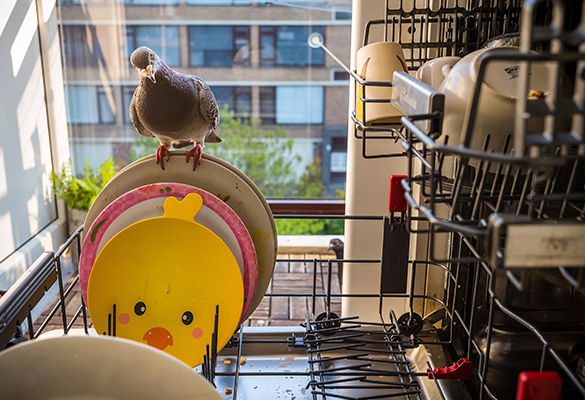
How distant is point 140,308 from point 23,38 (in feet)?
5.08

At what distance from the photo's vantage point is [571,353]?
639 mm

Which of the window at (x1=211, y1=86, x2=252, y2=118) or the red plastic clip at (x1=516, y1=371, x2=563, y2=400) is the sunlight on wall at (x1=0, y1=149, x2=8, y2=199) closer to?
the window at (x1=211, y1=86, x2=252, y2=118)

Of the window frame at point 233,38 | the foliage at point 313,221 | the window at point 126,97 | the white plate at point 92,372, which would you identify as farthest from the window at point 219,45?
the white plate at point 92,372

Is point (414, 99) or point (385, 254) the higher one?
point (414, 99)

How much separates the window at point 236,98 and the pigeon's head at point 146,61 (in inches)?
50.7

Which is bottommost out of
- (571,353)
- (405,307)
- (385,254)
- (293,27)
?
(405,307)

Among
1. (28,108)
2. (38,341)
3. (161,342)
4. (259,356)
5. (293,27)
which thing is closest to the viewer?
(38,341)

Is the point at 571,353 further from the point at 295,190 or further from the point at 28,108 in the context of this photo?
the point at 28,108

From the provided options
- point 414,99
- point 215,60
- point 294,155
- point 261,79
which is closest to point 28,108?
point 215,60

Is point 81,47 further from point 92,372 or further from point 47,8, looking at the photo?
point 92,372

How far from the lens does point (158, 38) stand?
2.03 metres

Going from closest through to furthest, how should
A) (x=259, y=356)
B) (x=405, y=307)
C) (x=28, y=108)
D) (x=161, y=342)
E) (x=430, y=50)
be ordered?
(x=161, y=342) < (x=259, y=356) < (x=430, y=50) < (x=405, y=307) < (x=28, y=108)

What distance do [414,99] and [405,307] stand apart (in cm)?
69

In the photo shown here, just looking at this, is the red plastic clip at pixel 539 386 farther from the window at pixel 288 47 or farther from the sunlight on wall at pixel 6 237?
the window at pixel 288 47
